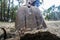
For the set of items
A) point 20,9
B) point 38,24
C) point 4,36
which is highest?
point 20,9

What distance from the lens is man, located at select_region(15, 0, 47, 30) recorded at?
158 cm

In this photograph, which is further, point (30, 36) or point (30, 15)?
point (30, 15)

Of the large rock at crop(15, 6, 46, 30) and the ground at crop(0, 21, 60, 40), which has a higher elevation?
the large rock at crop(15, 6, 46, 30)

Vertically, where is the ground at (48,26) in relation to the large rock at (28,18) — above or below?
below

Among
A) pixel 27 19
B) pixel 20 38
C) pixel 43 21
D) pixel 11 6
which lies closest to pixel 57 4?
pixel 43 21

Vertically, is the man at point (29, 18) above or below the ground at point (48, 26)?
above

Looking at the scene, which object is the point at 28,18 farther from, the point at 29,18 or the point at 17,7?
the point at 17,7

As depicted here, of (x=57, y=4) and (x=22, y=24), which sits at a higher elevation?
(x=57, y=4)

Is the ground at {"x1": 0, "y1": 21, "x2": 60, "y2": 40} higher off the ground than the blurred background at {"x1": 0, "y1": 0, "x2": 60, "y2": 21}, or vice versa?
the blurred background at {"x1": 0, "y1": 0, "x2": 60, "y2": 21}

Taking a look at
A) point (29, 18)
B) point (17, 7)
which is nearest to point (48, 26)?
point (29, 18)

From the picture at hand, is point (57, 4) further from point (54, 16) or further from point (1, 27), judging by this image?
point (1, 27)

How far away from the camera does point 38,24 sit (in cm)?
160

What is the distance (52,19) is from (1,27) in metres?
0.54

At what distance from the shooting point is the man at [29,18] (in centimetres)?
158
